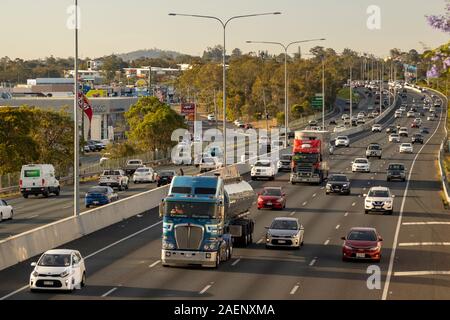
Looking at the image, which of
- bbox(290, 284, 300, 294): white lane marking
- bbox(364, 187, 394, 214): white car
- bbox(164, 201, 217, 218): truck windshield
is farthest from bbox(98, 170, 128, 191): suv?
bbox(290, 284, 300, 294): white lane marking

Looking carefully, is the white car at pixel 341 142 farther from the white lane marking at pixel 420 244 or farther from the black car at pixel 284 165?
the white lane marking at pixel 420 244

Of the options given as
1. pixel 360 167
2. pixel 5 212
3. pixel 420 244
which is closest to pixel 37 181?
pixel 5 212

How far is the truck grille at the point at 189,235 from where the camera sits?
35188 mm

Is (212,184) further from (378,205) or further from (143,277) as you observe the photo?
(378,205)

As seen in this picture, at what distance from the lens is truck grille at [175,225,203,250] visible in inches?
1385

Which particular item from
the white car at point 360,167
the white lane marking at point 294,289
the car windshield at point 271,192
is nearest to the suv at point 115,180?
the white car at point 360,167

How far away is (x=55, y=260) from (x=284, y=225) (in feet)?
44.5

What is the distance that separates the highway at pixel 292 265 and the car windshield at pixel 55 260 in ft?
3.14

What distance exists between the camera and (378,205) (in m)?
55.0

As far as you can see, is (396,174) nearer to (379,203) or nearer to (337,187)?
(337,187)

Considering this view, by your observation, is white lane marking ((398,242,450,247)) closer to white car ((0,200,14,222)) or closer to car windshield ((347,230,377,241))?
car windshield ((347,230,377,241))

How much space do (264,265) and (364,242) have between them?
4022mm

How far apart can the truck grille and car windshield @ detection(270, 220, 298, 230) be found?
7.29m

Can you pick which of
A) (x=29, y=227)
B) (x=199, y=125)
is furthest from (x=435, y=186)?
(x=199, y=125)
